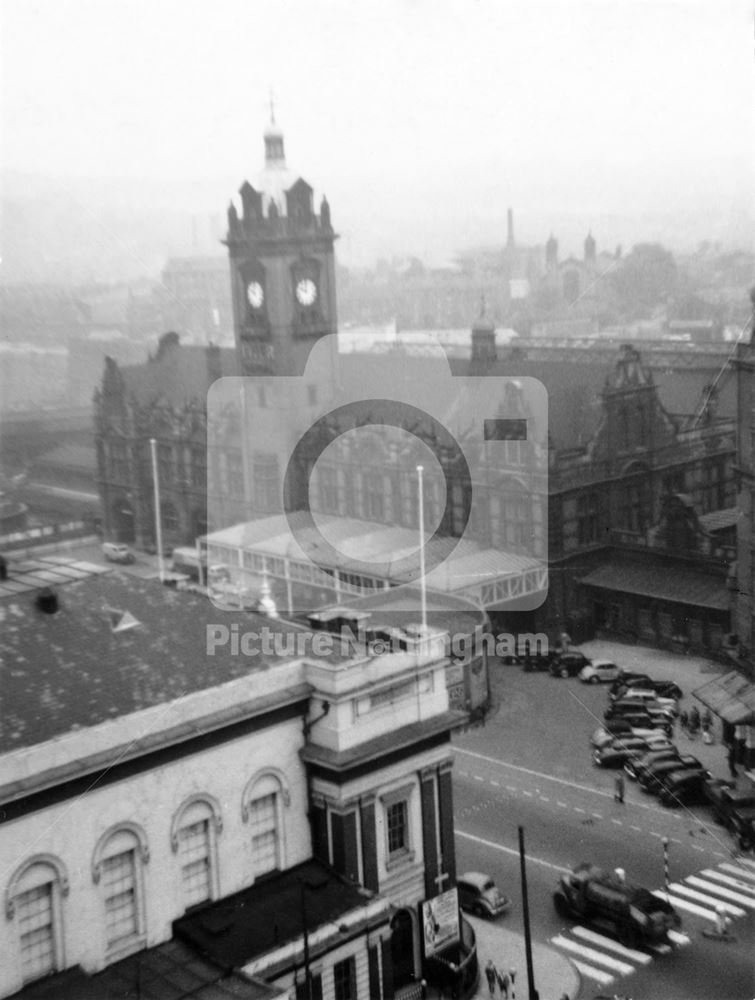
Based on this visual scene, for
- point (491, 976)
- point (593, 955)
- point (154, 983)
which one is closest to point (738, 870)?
point (593, 955)

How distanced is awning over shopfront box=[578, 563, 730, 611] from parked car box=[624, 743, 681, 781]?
3.38m

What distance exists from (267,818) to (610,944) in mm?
3655

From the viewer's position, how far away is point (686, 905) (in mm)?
12906

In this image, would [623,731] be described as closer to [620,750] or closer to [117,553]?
[620,750]

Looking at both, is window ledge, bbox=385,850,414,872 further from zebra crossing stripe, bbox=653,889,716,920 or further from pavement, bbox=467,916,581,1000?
zebra crossing stripe, bbox=653,889,716,920

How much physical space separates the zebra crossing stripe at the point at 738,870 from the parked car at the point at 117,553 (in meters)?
7.59

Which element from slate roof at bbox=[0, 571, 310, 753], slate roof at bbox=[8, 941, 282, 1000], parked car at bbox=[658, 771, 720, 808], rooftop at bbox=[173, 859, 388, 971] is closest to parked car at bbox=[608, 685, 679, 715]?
parked car at bbox=[658, 771, 720, 808]

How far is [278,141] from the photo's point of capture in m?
13.1

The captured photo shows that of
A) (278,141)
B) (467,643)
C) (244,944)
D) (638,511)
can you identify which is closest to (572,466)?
(638,511)

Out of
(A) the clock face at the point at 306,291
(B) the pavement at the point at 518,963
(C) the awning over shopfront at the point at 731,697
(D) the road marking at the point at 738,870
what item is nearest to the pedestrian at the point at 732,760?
(C) the awning over shopfront at the point at 731,697

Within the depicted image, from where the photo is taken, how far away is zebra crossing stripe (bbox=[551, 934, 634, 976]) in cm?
1187

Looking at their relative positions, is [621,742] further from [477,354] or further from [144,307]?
[144,307]

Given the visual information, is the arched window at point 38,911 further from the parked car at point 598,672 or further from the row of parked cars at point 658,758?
the parked car at point 598,672

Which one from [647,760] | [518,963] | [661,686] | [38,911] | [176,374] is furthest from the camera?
[661,686]
